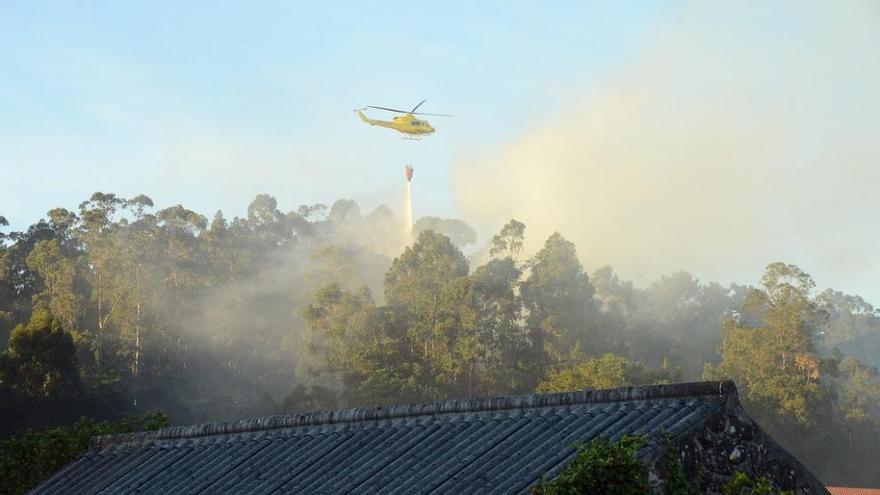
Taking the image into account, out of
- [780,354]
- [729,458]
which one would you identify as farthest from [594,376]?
[729,458]

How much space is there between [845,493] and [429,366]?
33.5 meters

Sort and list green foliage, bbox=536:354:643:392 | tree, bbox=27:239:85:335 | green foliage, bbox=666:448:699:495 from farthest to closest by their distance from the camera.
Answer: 1. tree, bbox=27:239:85:335
2. green foliage, bbox=536:354:643:392
3. green foliage, bbox=666:448:699:495

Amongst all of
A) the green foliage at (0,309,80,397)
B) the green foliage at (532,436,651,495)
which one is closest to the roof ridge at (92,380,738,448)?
the green foliage at (532,436,651,495)

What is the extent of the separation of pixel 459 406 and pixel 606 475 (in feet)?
13.3

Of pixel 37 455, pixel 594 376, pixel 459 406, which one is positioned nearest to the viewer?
pixel 459 406

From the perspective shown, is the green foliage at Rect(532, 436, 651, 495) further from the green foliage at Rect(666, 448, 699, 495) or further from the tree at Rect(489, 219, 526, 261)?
the tree at Rect(489, 219, 526, 261)

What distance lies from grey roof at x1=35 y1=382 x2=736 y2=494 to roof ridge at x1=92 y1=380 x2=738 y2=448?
0.6 inches

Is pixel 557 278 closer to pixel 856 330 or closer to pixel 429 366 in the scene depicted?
pixel 429 366

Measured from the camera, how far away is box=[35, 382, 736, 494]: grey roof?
12.8 m

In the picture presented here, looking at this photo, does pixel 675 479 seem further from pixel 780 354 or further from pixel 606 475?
pixel 780 354

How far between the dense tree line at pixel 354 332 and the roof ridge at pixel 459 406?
57154 millimetres

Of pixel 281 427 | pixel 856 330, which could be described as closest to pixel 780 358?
pixel 281 427

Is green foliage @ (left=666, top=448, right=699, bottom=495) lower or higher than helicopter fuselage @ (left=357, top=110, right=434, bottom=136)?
lower

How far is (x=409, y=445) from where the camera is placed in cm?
1481
